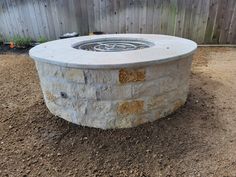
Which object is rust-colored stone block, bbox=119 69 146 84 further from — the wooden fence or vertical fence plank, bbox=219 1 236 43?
vertical fence plank, bbox=219 1 236 43

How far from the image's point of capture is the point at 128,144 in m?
2.04

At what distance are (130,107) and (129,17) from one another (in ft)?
10.8

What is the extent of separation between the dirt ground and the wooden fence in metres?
2.39

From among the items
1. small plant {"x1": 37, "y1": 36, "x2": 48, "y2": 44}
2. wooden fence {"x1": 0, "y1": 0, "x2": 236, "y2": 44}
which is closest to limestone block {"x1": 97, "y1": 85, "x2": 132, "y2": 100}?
wooden fence {"x1": 0, "y1": 0, "x2": 236, "y2": 44}

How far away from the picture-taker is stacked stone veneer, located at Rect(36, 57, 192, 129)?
1.99 meters

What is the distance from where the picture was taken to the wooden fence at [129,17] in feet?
15.3

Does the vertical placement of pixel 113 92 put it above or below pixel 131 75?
below

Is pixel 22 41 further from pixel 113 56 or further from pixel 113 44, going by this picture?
pixel 113 56

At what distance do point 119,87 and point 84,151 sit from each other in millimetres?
665

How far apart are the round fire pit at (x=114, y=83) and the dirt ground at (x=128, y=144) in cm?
14

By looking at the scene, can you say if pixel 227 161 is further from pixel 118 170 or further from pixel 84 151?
pixel 84 151

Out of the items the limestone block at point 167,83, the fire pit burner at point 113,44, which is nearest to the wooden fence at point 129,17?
the fire pit burner at point 113,44

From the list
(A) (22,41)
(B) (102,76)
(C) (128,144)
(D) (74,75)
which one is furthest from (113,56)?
(A) (22,41)

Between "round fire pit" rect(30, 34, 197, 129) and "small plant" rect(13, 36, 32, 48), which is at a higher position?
"round fire pit" rect(30, 34, 197, 129)
